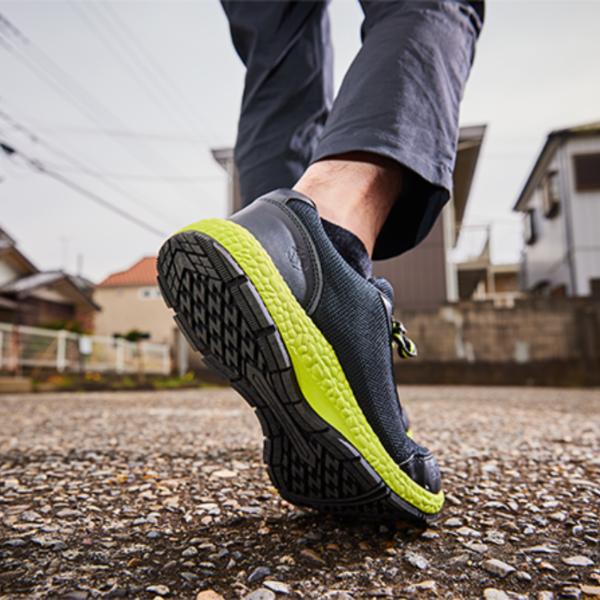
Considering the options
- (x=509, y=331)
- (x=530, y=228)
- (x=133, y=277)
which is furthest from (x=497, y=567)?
(x=133, y=277)

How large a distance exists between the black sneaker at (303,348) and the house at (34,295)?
12.9 meters

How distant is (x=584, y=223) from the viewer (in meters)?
8.77

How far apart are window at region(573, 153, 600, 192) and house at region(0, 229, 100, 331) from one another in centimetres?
1180

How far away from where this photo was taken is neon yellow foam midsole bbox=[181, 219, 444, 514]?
57 cm

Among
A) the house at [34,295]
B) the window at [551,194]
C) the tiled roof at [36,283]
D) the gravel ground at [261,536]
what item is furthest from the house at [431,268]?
the tiled roof at [36,283]

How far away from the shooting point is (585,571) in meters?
0.52

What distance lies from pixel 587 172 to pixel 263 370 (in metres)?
10.1

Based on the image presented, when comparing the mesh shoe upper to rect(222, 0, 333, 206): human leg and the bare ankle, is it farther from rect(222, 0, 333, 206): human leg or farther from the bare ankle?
rect(222, 0, 333, 206): human leg

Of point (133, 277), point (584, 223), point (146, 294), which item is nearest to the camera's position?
point (584, 223)

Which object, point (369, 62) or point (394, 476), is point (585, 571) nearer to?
point (394, 476)

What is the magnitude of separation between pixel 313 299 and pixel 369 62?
1.25 feet

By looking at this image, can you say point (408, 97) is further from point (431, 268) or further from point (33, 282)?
point (33, 282)

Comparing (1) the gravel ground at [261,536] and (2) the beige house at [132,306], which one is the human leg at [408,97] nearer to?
(1) the gravel ground at [261,536]

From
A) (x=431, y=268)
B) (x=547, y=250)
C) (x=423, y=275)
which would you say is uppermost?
(x=547, y=250)
